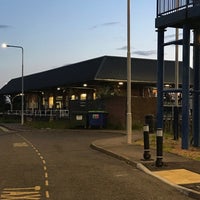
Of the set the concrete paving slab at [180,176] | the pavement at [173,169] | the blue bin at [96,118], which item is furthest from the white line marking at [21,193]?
the blue bin at [96,118]

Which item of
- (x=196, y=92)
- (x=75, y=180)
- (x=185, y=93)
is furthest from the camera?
(x=196, y=92)

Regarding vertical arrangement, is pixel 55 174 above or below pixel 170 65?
below

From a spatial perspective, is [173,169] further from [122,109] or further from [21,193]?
[122,109]

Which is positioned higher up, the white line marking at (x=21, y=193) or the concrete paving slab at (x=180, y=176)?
the concrete paving slab at (x=180, y=176)

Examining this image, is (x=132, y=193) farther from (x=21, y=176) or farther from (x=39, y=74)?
(x=39, y=74)

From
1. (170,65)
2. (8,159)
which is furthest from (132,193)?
(170,65)

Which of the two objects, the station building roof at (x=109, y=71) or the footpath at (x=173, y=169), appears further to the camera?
the station building roof at (x=109, y=71)

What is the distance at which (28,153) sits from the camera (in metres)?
19.7

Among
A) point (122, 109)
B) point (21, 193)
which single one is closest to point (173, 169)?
point (21, 193)

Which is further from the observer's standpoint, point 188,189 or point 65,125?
point 65,125

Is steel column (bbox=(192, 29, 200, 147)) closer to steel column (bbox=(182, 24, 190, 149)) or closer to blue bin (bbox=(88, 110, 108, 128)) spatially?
steel column (bbox=(182, 24, 190, 149))

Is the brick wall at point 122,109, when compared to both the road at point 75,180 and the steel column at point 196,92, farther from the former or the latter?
the road at point 75,180

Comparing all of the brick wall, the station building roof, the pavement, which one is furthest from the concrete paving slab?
the station building roof

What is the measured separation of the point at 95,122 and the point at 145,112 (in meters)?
4.75
